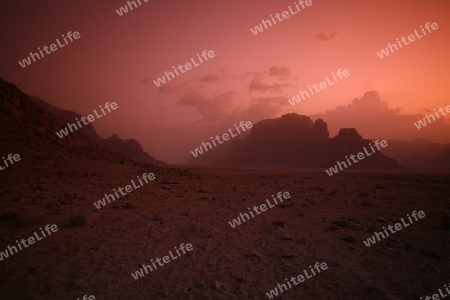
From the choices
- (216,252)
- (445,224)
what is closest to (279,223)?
(216,252)

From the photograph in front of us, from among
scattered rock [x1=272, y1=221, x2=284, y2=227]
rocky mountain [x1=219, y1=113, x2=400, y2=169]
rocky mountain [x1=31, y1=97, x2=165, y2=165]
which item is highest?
rocky mountain [x1=31, y1=97, x2=165, y2=165]

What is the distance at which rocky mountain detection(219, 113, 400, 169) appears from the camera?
9112cm

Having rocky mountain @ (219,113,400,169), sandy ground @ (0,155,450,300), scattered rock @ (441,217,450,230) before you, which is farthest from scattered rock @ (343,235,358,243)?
rocky mountain @ (219,113,400,169)

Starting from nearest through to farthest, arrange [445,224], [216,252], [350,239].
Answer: [216,252] → [350,239] → [445,224]

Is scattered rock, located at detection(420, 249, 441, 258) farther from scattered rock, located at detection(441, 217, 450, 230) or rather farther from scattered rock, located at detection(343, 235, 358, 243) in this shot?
scattered rock, located at detection(441, 217, 450, 230)

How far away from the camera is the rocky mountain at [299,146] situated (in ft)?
299

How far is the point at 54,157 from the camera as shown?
21.5 m

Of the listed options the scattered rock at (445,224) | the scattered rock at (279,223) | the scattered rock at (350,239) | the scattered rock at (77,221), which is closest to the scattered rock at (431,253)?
the scattered rock at (350,239)

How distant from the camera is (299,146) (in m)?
122

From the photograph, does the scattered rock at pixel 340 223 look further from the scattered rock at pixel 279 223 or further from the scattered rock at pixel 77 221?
the scattered rock at pixel 77 221

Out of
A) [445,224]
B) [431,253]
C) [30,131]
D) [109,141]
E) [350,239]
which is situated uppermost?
[109,141]

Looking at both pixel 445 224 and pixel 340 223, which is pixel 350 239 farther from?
pixel 445 224

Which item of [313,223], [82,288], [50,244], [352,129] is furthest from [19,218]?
[352,129]

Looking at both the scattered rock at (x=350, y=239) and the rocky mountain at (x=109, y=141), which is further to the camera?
the rocky mountain at (x=109, y=141)
